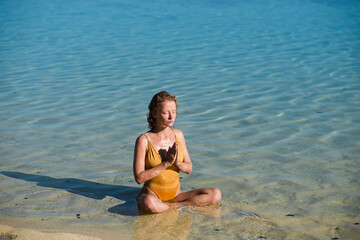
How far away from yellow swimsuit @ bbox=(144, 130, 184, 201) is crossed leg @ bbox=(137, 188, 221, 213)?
49mm

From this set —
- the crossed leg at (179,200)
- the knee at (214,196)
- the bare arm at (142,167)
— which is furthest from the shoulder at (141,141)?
the knee at (214,196)

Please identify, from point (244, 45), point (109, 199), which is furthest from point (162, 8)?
point (109, 199)

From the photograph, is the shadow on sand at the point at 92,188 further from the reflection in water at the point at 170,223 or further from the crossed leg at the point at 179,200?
the reflection in water at the point at 170,223

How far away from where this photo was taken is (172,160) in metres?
3.64

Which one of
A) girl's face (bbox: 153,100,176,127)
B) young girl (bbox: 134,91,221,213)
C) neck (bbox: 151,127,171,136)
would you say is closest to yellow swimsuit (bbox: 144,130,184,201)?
young girl (bbox: 134,91,221,213)

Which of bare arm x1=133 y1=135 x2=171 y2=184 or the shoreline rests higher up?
bare arm x1=133 y1=135 x2=171 y2=184

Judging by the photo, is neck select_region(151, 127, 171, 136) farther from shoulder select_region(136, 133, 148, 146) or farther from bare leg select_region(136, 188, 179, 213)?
bare leg select_region(136, 188, 179, 213)

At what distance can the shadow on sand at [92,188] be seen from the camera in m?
4.01

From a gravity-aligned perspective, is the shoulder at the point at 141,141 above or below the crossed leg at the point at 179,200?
above

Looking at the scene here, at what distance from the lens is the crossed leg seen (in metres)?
3.76

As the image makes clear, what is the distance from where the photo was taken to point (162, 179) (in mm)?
3918

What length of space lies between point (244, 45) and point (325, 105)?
275 inches

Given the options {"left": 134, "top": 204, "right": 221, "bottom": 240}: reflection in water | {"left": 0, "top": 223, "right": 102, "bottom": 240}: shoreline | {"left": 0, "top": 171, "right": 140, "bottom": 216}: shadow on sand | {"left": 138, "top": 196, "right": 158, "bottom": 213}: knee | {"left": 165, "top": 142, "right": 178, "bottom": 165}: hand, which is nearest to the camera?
{"left": 0, "top": 223, "right": 102, "bottom": 240}: shoreline

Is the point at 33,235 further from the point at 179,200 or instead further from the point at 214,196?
the point at 214,196
